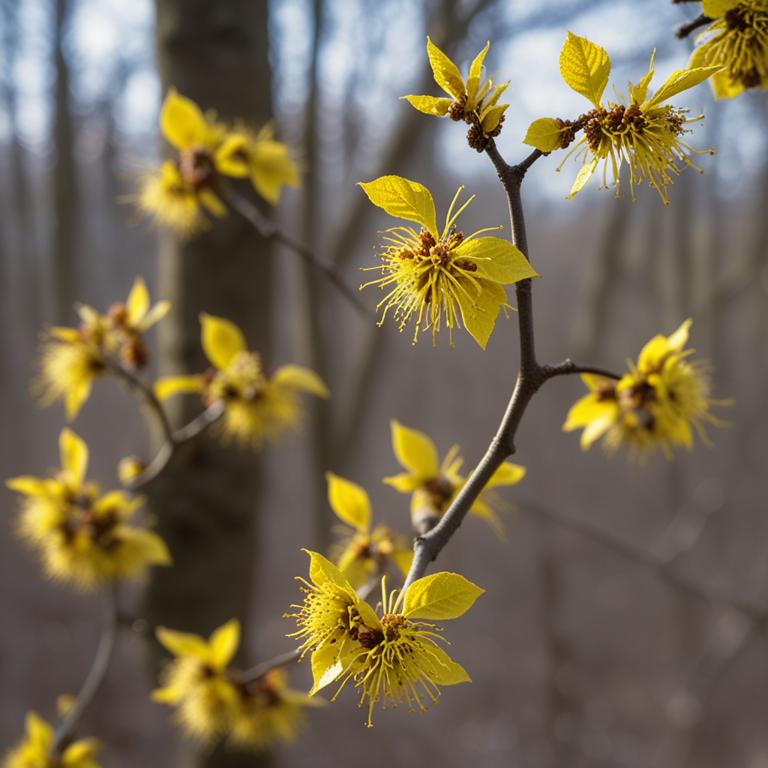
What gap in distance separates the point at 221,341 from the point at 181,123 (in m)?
0.44

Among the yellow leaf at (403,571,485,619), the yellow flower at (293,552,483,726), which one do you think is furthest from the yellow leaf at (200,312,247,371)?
the yellow leaf at (403,571,485,619)

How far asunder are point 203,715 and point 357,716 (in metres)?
5.80

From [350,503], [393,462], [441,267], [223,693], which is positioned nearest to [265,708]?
[223,693]

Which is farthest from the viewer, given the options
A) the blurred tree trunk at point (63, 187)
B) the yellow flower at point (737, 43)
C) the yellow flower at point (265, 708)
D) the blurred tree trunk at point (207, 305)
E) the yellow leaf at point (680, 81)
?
the blurred tree trunk at point (63, 187)

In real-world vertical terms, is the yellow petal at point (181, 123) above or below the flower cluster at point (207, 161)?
above

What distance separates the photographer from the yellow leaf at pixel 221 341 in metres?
1.43

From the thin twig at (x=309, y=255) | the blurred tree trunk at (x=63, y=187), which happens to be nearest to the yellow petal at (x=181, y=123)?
the thin twig at (x=309, y=255)

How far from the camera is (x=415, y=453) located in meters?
1.14

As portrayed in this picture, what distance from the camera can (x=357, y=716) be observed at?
6738 millimetres

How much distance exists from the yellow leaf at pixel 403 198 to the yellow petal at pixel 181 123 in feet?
2.85

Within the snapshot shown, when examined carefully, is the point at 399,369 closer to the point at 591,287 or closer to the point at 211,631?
the point at 591,287

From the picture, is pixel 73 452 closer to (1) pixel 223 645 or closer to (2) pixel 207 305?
(1) pixel 223 645

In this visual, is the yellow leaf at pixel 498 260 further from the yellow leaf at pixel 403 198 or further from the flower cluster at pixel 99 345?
the flower cluster at pixel 99 345

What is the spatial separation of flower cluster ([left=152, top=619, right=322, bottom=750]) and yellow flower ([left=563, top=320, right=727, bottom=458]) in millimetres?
809
